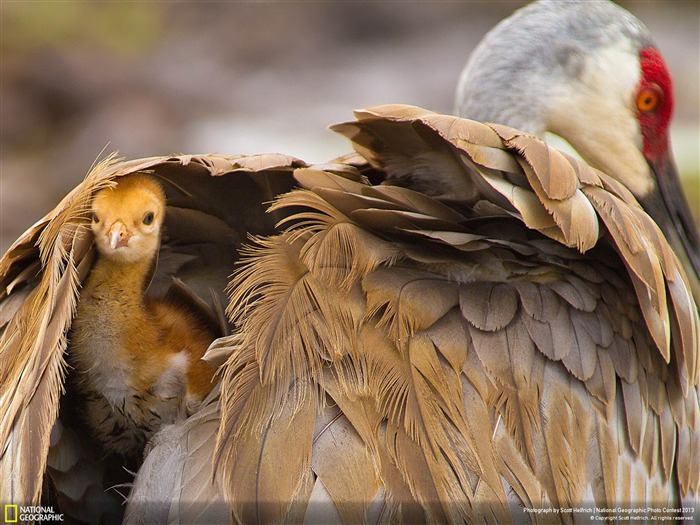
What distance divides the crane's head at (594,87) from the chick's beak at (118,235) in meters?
1.42

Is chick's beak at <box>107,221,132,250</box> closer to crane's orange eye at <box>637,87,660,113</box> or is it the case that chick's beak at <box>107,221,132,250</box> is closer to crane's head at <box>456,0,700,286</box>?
crane's head at <box>456,0,700,286</box>

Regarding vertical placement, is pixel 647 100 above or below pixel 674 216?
above

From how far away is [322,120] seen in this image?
265 inches

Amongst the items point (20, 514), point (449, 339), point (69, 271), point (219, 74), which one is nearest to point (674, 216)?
point (449, 339)

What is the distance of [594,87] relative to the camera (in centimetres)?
284

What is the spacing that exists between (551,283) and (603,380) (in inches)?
8.2

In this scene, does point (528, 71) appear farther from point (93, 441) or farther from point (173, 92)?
point (173, 92)

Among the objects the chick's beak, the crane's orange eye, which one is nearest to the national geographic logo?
the chick's beak

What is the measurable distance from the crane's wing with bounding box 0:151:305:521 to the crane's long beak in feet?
4.14

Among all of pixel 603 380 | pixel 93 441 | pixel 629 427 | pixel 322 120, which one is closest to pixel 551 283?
pixel 603 380

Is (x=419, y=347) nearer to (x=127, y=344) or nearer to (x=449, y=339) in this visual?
(x=449, y=339)

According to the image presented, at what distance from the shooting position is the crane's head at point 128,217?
178 cm

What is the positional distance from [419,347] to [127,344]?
60 cm

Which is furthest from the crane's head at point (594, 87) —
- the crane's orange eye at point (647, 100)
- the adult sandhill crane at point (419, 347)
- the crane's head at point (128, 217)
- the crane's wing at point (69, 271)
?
the crane's head at point (128, 217)
